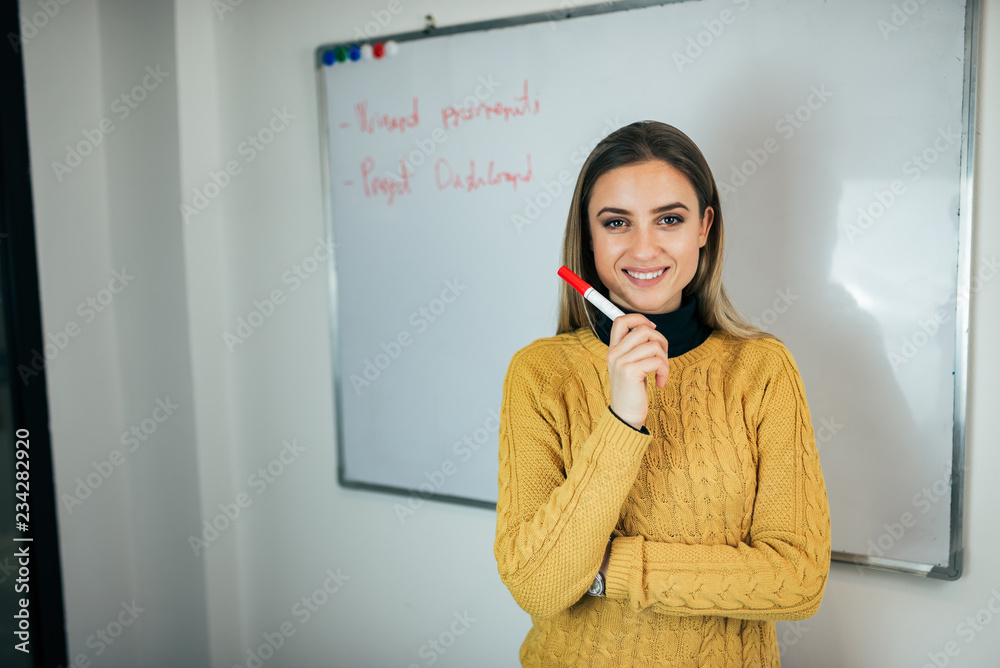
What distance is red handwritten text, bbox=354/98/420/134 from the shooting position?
166 centimetres

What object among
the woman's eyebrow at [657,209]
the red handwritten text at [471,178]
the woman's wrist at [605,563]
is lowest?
the woman's wrist at [605,563]

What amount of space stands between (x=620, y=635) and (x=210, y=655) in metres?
1.45

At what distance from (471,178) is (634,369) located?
2.85 ft

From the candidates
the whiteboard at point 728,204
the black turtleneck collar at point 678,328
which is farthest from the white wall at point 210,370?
the black turtleneck collar at point 678,328

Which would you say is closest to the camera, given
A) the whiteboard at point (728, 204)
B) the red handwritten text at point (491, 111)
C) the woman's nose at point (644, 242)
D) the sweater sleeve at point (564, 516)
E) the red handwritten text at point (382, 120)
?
the sweater sleeve at point (564, 516)

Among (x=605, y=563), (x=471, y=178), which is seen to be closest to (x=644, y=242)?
(x=605, y=563)

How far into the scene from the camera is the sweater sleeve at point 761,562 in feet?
3.02

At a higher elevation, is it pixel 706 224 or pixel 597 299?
pixel 706 224

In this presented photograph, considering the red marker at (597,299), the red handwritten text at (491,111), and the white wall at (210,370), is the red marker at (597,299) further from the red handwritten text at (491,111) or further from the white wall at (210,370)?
the white wall at (210,370)

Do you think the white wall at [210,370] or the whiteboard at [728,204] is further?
the white wall at [210,370]

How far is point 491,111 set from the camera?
1575 millimetres

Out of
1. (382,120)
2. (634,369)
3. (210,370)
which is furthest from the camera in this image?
(210,370)

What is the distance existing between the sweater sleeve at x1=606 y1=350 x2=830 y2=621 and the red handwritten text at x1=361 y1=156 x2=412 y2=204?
1070mm

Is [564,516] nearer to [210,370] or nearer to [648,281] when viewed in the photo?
[648,281]
